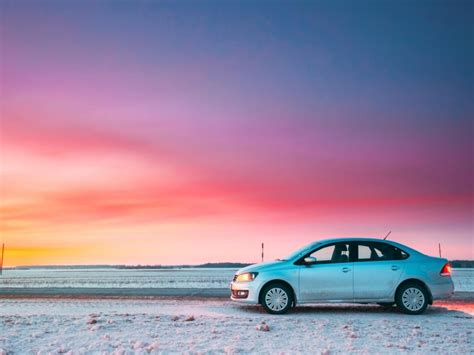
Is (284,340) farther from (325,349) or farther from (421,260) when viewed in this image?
(421,260)

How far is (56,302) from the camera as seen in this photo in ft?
50.8

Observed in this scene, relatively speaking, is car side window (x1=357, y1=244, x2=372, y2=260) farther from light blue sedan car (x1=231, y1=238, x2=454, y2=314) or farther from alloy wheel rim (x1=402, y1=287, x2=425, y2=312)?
alloy wheel rim (x1=402, y1=287, x2=425, y2=312)

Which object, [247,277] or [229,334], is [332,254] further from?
[229,334]

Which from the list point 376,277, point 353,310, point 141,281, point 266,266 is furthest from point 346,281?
point 141,281

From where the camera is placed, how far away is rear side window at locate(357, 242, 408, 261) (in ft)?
41.9

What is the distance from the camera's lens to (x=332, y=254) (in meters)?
12.8

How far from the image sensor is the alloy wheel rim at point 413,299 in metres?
12.4

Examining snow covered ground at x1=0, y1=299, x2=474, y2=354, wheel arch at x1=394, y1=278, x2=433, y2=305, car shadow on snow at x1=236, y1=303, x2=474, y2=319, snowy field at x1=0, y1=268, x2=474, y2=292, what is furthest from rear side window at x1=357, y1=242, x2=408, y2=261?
snowy field at x1=0, y1=268, x2=474, y2=292

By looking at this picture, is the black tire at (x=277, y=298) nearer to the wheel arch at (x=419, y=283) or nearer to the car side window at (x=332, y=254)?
the car side window at (x=332, y=254)

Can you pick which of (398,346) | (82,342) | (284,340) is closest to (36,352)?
(82,342)

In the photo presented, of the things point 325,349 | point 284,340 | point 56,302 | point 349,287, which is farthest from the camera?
point 56,302

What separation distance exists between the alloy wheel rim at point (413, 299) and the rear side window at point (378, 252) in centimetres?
81

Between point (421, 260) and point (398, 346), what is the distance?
498 cm

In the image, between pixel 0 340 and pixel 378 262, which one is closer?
pixel 0 340
